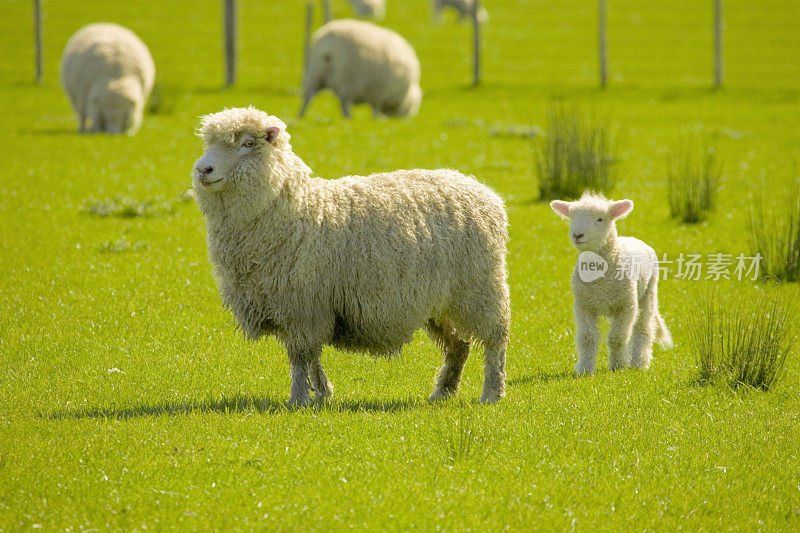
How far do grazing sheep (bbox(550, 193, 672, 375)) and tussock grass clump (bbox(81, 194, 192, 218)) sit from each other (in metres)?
6.72

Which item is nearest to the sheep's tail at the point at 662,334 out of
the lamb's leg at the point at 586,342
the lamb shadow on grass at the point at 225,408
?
the lamb's leg at the point at 586,342

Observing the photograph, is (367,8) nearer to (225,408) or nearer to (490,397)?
(490,397)

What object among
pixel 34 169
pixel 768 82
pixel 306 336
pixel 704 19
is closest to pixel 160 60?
pixel 34 169

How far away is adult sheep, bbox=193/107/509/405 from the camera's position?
710 cm

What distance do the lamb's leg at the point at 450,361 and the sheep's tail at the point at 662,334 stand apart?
7.90 ft

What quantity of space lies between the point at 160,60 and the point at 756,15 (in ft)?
80.9

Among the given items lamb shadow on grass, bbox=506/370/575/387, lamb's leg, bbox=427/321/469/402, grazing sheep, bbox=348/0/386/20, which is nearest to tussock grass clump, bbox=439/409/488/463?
lamb's leg, bbox=427/321/469/402

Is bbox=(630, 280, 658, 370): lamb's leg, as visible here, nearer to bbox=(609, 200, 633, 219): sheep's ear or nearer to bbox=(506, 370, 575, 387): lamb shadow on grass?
bbox=(506, 370, 575, 387): lamb shadow on grass

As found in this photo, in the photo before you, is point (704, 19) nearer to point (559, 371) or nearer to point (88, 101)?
point (88, 101)

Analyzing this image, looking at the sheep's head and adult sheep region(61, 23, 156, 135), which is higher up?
adult sheep region(61, 23, 156, 135)

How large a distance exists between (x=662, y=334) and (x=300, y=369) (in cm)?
396

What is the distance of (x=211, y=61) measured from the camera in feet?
99.6

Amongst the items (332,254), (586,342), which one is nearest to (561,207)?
(586,342)

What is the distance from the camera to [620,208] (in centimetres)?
866
